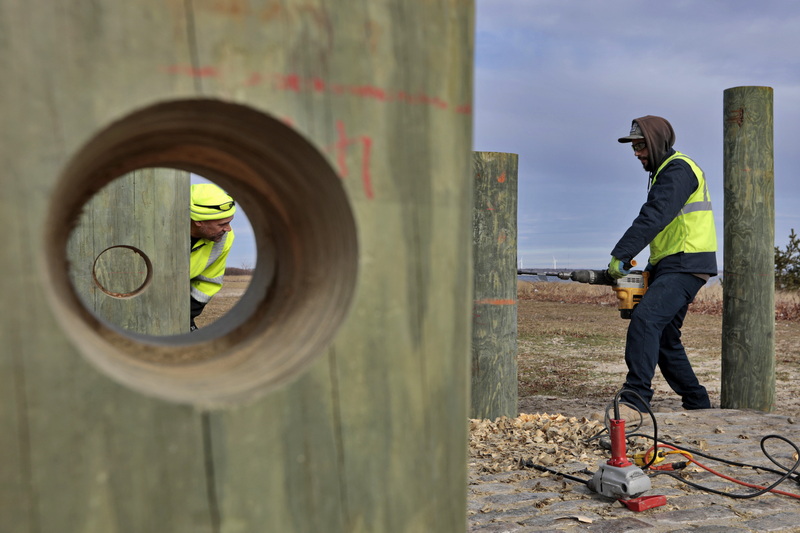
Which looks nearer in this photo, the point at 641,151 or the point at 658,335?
the point at 658,335

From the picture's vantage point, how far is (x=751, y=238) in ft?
18.4

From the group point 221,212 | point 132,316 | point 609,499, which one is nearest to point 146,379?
point 609,499

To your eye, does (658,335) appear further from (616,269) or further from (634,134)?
(634,134)

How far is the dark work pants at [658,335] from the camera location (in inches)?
203

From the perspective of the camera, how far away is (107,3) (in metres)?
0.76

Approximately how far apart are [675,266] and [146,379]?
5111mm

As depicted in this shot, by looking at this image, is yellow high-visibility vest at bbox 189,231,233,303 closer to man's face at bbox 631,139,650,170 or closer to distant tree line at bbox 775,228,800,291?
man's face at bbox 631,139,650,170

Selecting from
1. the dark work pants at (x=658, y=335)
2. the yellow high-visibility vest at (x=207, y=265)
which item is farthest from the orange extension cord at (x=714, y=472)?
the yellow high-visibility vest at (x=207, y=265)

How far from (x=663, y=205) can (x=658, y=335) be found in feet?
3.02

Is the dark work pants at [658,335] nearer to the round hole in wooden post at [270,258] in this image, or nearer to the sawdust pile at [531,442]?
the sawdust pile at [531,442]

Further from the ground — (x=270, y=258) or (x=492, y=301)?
(x=270, y=258)

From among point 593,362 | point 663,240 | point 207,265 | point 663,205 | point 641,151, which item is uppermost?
point 641,151

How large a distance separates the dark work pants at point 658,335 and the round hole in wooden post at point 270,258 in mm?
4505

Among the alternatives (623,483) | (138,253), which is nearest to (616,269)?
(623,483)
